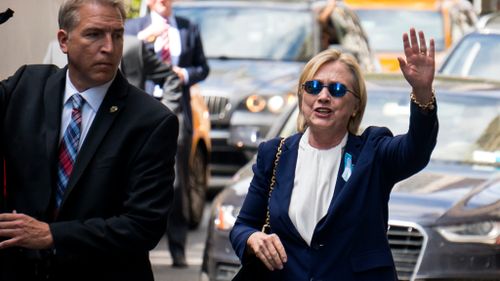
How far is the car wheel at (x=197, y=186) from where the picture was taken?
1354 centimetres

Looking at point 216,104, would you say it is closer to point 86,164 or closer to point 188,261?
point 188,261

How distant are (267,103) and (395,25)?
8.72 m

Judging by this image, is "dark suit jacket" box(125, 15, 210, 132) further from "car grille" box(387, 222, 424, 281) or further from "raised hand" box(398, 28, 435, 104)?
"raised hand" box(398, 28, 435, 104)

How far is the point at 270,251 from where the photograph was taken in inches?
193

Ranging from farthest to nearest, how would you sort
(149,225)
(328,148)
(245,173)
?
(245,173), (328,148), (149,225)

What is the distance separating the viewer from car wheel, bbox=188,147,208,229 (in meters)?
13.5

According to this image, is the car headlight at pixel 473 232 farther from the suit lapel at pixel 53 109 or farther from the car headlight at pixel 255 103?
the car headlight at pixel 255 103

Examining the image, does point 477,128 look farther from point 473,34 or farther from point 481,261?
point 473,34

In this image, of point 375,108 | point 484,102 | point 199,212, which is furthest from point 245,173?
point 199,212

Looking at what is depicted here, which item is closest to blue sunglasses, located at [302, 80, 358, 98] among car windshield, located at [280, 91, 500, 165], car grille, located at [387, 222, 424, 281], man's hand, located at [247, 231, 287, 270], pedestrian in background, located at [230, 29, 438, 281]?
pedestrian in background, located at [230, 29, 438, 281]

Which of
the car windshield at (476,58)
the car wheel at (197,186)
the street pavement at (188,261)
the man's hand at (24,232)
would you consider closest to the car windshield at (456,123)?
the street pavement at (188,261)

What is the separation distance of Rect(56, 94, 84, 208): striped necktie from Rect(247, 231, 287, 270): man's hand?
2.20ft

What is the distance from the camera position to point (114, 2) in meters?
4.79

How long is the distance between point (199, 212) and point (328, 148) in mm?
8806
